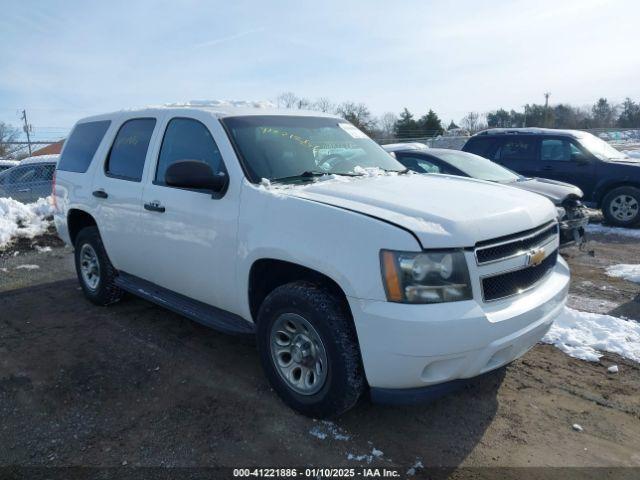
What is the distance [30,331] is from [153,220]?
194cm

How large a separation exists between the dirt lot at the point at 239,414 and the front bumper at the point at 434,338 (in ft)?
1.69

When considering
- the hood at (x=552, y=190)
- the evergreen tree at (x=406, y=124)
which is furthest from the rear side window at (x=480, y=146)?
the evergreen tree at (x=406, y=124)

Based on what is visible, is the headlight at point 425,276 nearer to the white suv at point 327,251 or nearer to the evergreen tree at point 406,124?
the white suv at point 327,251

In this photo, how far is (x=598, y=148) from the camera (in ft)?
33.0

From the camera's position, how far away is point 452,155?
8.33 m

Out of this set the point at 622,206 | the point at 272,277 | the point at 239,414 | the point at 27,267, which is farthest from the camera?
the point at 622,206

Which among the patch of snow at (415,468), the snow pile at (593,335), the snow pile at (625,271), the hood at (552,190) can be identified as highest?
the hood at (552,190)

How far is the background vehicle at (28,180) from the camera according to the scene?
36.3 feet

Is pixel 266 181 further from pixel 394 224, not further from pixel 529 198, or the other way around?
pixel 529 198

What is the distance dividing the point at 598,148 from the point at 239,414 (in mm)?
9509

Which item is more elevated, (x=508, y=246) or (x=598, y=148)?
(x=598, y=148)

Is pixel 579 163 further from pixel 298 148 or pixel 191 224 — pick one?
pixel 191 224

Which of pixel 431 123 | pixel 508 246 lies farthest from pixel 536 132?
pixel 431 123

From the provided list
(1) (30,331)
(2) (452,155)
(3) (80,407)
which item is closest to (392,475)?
(3) (80,407)
